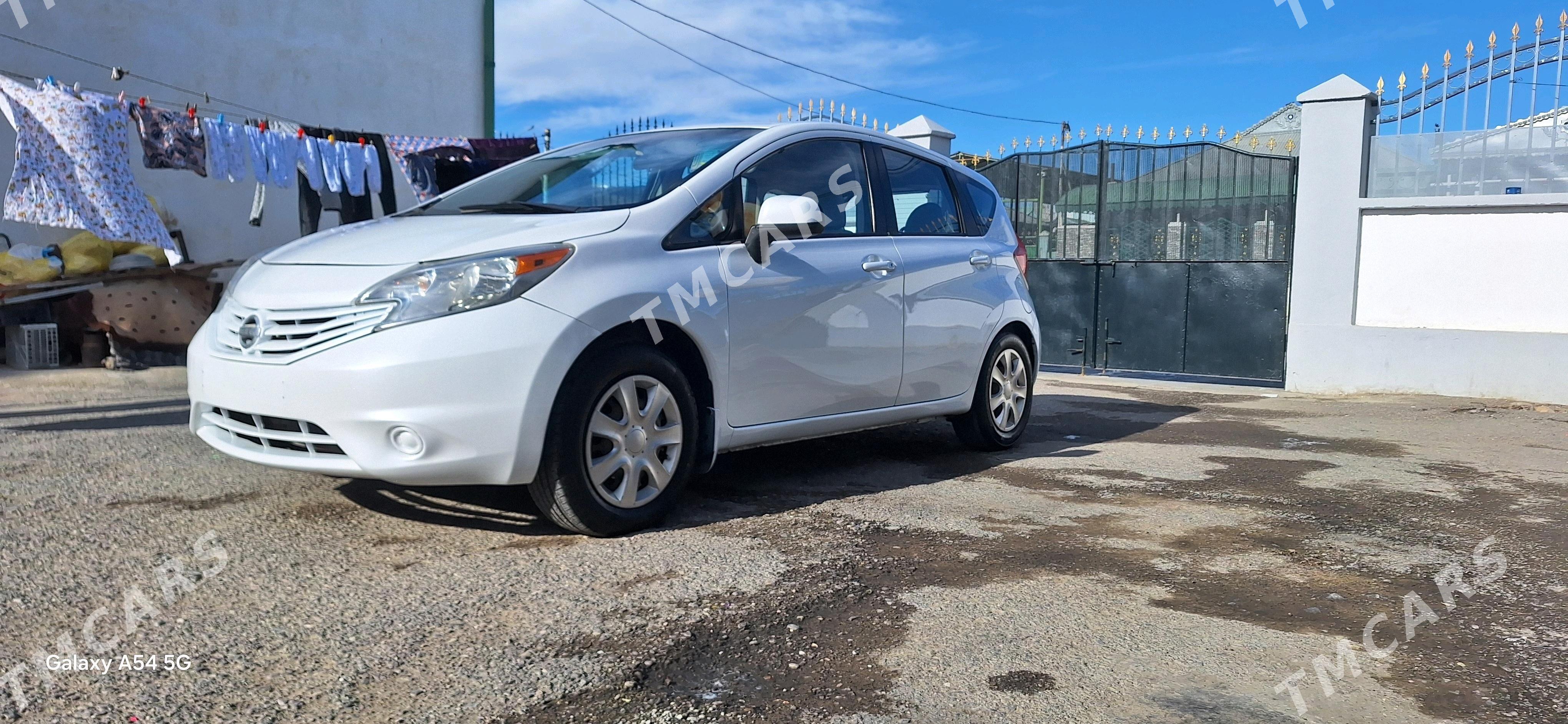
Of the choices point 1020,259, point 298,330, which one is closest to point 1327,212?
point 1020,259

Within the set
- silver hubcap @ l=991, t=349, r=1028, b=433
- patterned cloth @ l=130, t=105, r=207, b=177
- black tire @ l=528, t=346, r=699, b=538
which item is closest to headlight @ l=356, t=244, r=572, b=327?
black tire @ l=528, t=346, r=699, b=538

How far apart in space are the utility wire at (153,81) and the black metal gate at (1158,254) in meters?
7.42

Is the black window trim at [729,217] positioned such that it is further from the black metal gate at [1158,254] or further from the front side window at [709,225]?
the black metal gate at [1158,254]

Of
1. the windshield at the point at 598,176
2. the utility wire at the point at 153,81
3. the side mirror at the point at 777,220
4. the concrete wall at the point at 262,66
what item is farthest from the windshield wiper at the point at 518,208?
the concrete wall at the point at 262,66

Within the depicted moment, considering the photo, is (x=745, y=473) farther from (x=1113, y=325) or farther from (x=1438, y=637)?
(x=1113, y=325)

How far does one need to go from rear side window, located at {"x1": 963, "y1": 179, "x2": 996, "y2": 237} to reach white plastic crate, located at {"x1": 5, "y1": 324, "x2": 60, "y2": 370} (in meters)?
7.14

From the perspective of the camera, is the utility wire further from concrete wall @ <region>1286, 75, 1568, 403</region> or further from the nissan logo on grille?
concrete wall @ <region>1286, 75, 1568, 403</region>

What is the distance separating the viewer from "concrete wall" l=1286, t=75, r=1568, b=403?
8727 millimetres

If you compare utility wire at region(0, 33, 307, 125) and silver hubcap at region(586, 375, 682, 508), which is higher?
utility wire at region(0, 33, 307, 125)

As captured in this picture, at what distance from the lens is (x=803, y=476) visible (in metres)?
5.02

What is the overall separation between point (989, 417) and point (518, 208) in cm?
268

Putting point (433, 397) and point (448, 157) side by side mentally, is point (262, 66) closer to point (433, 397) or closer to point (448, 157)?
point (448, 157)

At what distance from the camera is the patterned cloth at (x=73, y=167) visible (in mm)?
7918

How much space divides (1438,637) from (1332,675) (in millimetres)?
507
